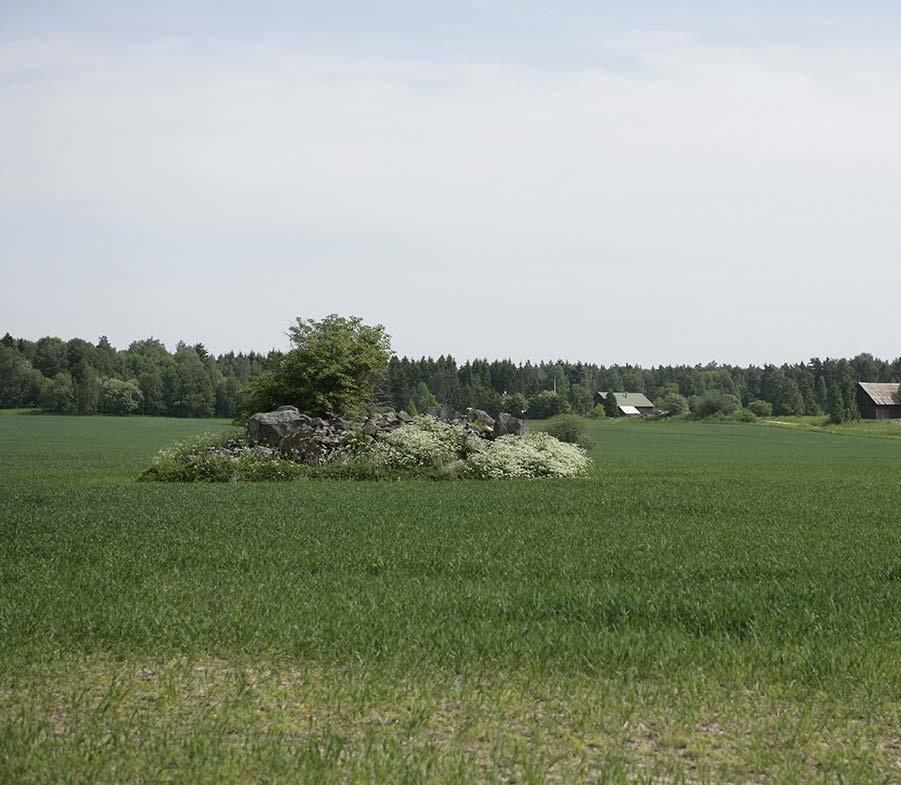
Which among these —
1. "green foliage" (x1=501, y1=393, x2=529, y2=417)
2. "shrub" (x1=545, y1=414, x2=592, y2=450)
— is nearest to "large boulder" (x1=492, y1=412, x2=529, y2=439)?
"shrub" (x1=545, y1=414, x2=592, y2=450)

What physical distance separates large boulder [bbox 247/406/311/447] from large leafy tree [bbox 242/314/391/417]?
2.57 metres

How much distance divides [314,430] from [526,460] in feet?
25.1

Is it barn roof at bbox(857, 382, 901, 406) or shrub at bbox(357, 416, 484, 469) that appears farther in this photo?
barn roof at bbox(857, 382, 901, 406)

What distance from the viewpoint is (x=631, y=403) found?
158125 mm

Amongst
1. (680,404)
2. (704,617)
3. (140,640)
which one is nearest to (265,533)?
(140,640)

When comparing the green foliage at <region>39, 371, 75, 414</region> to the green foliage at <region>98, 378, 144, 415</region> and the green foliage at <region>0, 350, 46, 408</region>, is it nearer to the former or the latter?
the green foliage at <region>0, 350, 46, 408</region>

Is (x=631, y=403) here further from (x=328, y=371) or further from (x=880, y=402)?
(x=328, y=371)

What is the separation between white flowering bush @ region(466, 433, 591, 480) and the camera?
3338 cm

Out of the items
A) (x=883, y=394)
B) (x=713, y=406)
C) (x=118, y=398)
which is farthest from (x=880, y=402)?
(x=118, y=398)

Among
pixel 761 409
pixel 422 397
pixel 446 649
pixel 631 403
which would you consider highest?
pixel 422 397

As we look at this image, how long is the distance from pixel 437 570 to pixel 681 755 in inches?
303

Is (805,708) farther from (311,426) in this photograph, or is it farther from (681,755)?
(311,426)

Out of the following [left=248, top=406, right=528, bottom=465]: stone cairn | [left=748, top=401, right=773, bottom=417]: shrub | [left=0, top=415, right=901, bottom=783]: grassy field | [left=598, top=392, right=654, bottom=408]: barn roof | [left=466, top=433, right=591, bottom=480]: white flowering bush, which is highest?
[left=598, top=392, right=654, bottom=408]: barn roof

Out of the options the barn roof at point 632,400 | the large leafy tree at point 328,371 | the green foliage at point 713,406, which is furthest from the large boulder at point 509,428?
the barn roof at point 632,400
